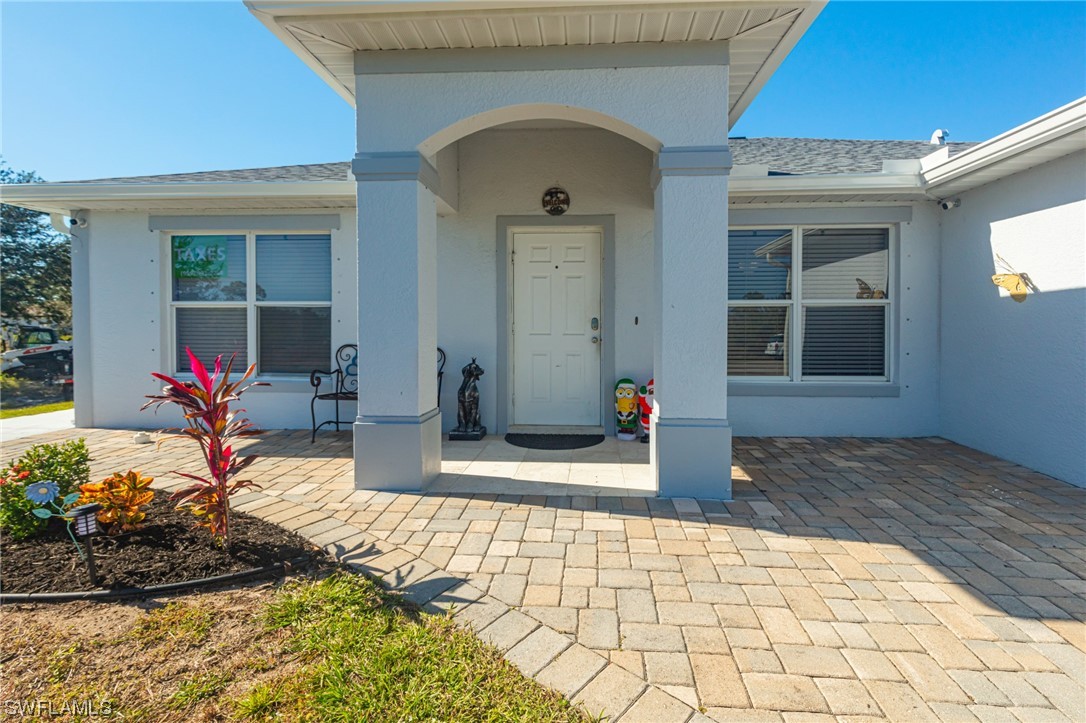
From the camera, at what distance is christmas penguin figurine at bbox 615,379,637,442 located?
542 cm

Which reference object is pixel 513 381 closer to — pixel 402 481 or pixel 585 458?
pixel 585 458

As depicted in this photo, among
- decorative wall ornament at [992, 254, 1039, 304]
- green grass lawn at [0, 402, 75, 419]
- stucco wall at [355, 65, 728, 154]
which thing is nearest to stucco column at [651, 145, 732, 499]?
stucco wall at [355, 65, 728, 154]

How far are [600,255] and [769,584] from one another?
4009mm

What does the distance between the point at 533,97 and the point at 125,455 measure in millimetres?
4944

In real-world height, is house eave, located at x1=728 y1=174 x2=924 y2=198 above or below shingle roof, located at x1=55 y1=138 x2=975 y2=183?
below

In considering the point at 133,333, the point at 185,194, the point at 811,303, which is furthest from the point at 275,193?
the point at 811,303

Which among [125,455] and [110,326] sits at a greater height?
[110,326]

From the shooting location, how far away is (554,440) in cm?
539

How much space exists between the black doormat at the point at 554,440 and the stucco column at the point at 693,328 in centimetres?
163

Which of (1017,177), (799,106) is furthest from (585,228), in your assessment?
(799,106)

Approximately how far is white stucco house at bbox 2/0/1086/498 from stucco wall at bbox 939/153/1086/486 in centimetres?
2

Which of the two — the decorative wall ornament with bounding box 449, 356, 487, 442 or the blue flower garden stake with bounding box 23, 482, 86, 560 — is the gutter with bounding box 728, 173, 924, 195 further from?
the blue flower garden stake with bounding box 23, 482, 86, 560

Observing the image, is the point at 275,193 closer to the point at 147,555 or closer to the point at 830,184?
the point at 147,555

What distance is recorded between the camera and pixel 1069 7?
484 centimetres
